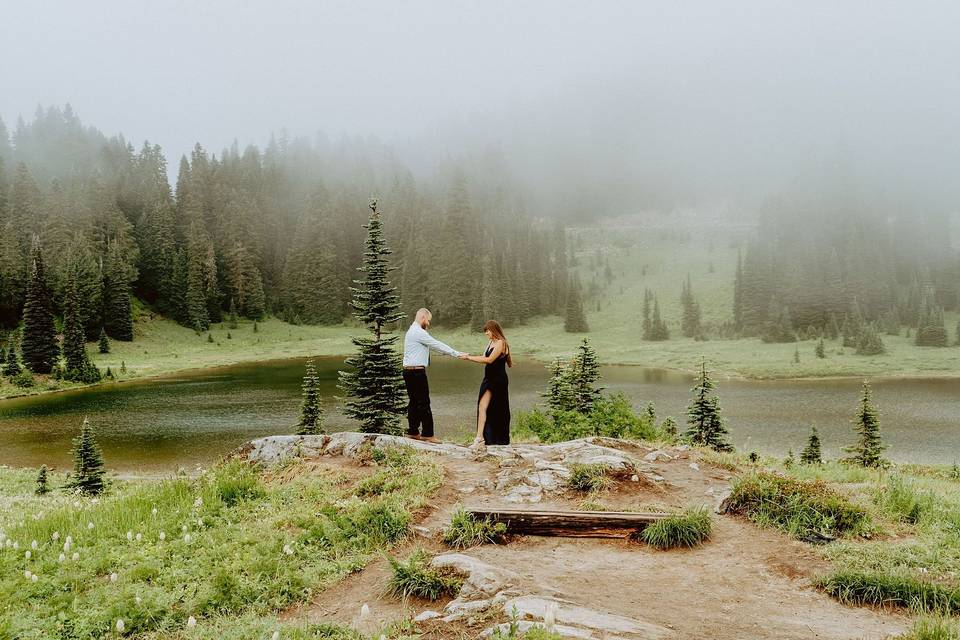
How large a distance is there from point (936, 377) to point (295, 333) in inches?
4543

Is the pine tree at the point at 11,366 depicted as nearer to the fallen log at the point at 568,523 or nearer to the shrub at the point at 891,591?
the fallen log at the point at 568,523

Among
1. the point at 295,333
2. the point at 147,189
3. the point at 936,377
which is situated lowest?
the point at 936,377

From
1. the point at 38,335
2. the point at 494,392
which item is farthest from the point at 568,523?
the point at 38,335

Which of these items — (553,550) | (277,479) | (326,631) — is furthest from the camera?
(277,479)

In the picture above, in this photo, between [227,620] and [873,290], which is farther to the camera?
[873,290]

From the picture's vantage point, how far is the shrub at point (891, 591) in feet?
17.1

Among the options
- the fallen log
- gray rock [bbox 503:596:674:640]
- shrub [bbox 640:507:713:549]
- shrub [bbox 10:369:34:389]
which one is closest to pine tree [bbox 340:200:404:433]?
the fallen log

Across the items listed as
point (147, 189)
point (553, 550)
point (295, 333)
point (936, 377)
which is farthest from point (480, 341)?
point (553, 550)

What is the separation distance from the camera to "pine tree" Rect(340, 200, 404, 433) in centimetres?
2614

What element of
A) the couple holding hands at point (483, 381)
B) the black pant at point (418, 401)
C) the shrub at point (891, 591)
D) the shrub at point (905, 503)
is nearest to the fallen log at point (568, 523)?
the shrub at point (891, 591)

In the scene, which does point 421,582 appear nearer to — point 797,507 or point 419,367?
point 797,507

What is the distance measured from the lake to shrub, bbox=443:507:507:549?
19876 mm

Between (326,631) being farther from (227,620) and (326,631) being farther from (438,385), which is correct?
(438,385)

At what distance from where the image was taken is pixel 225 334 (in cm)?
11138
